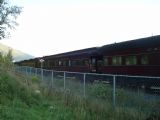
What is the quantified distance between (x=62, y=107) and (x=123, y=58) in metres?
10.8

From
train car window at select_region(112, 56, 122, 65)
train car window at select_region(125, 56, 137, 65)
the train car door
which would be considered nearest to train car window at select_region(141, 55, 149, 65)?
train car window at select_region(125, 56, 137, 65)

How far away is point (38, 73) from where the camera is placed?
91.7 feet

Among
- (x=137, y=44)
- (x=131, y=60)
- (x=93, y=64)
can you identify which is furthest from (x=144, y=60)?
(x=93, y=64)

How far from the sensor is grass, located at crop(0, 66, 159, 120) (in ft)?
34.5

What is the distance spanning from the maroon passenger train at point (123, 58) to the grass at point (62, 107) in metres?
6.07

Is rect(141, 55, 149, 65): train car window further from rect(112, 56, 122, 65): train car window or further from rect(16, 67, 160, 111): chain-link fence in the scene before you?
rect(16, 67, 160, 111): chain-link fence

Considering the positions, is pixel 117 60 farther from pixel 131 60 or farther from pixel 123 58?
pixel 131 60

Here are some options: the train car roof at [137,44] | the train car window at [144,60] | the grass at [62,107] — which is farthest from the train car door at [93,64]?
the grass at [62,107]

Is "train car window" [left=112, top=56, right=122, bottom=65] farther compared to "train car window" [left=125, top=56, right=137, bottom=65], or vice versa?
"train car window" [left=112, top=56, right=122, bottom=65]

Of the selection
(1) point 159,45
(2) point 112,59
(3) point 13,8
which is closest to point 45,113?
(1) point 159,45

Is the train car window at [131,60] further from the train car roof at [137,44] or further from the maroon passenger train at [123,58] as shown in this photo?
the train car roof at [137,44]

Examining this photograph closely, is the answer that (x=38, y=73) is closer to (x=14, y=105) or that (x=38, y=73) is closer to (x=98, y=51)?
(x=98, y=51)

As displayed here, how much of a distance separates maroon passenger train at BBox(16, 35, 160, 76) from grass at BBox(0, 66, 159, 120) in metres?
6.07

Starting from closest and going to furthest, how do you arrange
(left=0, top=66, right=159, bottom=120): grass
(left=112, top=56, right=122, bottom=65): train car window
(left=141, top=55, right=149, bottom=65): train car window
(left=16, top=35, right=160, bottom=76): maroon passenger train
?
(left=0, top=66, right=159, bottom=120): grass < (left=16, top=35, right=160, bottom=76): maroon passenger train < (left=141, top=55, right=149, bottom=65): train car window < (left=112, top=56, right=122, bottom=65): train car window
